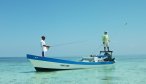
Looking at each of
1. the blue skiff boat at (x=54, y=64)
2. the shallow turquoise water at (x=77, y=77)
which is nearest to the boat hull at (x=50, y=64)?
the blue skiff boat at (x=54, y=64)

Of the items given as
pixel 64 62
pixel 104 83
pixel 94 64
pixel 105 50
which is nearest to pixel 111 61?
pixel 105 50

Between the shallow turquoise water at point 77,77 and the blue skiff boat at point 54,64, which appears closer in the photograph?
the shallow turquoise water at point 77,77

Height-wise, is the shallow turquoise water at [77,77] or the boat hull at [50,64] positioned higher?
the boat hull at [50,64]

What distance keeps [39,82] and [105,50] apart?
15564 millimetres

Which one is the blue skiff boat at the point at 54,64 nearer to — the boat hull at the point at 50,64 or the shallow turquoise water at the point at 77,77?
the boat hull at the point at 50,64

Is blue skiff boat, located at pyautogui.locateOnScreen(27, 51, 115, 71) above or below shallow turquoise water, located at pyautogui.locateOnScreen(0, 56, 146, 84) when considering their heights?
above

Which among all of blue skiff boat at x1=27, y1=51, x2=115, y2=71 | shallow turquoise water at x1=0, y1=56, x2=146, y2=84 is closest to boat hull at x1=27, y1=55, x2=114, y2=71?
blue skiff boat at x1=27, y1=51, x2=115, y2=71

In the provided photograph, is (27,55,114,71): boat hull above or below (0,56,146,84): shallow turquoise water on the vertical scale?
above

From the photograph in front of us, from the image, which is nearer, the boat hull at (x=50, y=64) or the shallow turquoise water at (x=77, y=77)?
the shallow turquoise water at (x=77, y=77)

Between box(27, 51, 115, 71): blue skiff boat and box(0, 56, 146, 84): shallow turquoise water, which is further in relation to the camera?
box(27, 51, 115, 71): blue skiff boat

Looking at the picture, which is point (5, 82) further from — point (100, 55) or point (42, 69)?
point (100, 55)

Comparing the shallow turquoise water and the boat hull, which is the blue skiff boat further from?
the shallow turquoise water

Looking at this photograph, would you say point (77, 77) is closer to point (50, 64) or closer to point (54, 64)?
point (50, 64)

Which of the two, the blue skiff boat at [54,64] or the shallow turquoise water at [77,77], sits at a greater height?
the blue skiff boat at [54,64]
